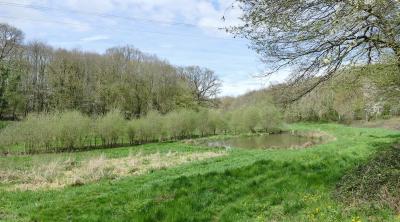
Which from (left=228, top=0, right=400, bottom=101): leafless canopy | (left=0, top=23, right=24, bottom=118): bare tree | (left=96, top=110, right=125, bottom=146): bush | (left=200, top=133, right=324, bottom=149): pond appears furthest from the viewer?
(left=0, top=23, right=24, bottom=118): bare tree

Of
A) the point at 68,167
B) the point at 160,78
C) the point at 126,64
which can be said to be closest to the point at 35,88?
the point at 126,64

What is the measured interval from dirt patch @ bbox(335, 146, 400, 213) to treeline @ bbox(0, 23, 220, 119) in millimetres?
51683

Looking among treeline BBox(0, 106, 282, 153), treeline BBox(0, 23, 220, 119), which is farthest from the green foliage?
treeline BBox(0, 23, 220, 119)

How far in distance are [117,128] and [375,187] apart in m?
39.6

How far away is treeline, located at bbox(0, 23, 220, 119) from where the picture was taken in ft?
188

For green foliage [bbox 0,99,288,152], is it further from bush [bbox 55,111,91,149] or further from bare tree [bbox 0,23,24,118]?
bare tree [bbox 0,23,24,118]

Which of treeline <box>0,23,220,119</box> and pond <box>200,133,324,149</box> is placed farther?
treeline <box>0,23,220,119</box>

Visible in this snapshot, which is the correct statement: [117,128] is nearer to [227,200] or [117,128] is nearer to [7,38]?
[7,38]

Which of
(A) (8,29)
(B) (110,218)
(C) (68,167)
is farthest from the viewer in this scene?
(A) (8,29)

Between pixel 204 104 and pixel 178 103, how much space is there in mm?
11842

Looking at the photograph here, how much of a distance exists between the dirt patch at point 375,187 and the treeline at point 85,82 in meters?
51.7

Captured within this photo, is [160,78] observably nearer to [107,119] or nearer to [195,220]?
[107,119]

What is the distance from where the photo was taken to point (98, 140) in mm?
49531

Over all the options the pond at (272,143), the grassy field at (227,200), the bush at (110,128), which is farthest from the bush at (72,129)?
the grassy field at (227,200)
